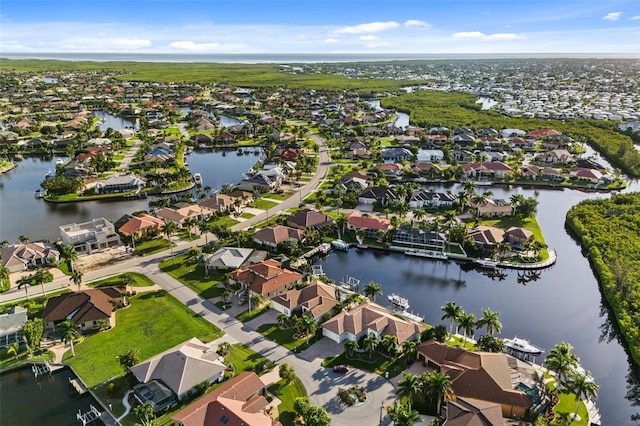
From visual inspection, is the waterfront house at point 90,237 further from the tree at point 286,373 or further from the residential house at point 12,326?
the tree at point 286,373

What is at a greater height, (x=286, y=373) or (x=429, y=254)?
(x=286, y=373)

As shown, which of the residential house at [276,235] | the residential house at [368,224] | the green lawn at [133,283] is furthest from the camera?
the residential house at [368,224]

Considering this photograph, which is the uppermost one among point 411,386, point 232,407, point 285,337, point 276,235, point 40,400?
point 411,386

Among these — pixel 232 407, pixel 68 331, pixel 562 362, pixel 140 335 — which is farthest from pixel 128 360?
pixel 562 362

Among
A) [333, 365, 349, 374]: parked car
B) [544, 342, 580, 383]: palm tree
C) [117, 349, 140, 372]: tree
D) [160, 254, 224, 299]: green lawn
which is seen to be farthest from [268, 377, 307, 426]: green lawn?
[544, 342, 580, 383]: palm tree

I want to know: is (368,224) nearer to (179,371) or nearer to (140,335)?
(140,335)

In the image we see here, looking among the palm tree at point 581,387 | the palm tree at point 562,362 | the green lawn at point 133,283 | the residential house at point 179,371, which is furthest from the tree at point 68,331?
the palm tree at point 581,387

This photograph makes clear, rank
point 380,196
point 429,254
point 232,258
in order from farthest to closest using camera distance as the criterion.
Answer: point 380,196 → point 429,254 → point 232,258
